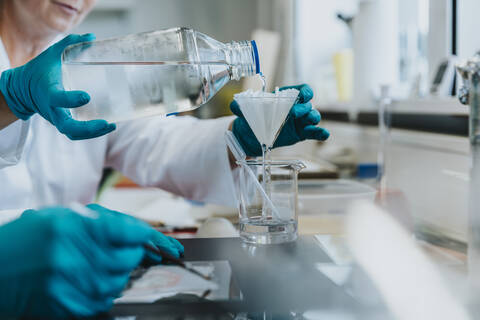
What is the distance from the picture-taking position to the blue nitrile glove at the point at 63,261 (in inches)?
20.9

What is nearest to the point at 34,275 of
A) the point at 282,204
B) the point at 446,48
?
the point at 282,204

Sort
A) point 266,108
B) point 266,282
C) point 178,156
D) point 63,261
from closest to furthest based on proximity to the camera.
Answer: point 63,261, point 266,282, point 266,108, point 178,156

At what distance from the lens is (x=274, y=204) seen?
0.95 metres

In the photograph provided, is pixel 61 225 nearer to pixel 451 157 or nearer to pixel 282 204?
pixel 282 204

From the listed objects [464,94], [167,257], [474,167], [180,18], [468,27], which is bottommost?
[167,257]

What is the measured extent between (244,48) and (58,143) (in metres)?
0.92

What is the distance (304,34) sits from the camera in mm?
3947

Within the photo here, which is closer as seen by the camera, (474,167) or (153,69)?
(474,167)

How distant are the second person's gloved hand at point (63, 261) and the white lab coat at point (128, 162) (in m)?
0.81

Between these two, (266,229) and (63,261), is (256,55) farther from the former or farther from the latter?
(63,261)

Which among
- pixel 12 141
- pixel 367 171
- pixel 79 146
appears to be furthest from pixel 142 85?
pixel 367 171

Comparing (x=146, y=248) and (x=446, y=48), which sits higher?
(x=446, y=48)

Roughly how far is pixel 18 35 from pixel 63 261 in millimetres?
1250

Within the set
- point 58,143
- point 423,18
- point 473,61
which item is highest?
point 423,18
